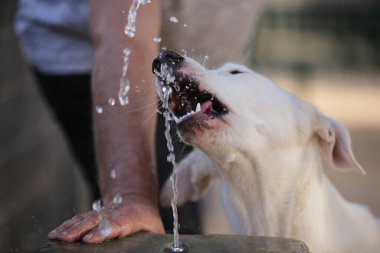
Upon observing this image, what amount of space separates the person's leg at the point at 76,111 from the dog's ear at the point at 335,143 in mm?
1066

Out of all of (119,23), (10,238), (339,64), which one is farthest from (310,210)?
(339,64)

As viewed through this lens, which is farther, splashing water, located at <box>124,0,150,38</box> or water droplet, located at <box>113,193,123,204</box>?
splashing water, located at <box>124,0,150,38</box>

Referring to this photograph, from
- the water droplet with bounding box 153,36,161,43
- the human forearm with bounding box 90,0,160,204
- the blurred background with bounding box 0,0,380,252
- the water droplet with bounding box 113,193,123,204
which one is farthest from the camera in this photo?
the blurred background with bounding box 0,0,380,252

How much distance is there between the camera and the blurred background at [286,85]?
3930 millimetres

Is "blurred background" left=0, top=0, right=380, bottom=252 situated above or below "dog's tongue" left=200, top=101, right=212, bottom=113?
below

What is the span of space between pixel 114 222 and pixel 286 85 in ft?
16.2

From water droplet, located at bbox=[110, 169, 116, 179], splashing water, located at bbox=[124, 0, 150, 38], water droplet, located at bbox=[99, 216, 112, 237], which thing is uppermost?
splashing water, located at bbox=[124, 0, 150, 38]

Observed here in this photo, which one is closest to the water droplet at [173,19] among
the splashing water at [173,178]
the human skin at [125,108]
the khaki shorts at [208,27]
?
the khaki shorts at [208,27]

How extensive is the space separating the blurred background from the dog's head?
1.17 meters

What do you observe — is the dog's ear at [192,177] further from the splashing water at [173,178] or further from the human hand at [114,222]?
the human hand at [114,222]

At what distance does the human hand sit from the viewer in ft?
6.52

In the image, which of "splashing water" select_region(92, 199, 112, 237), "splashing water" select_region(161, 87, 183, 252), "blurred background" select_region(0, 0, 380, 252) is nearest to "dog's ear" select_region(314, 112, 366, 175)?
"splashing water" select_region(161, 87, 183, 252)

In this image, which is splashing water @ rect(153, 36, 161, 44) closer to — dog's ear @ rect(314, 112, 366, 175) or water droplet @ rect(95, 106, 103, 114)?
water droplet @ rect(95, 106, 103, 114)

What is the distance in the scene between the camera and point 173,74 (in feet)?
6.91
